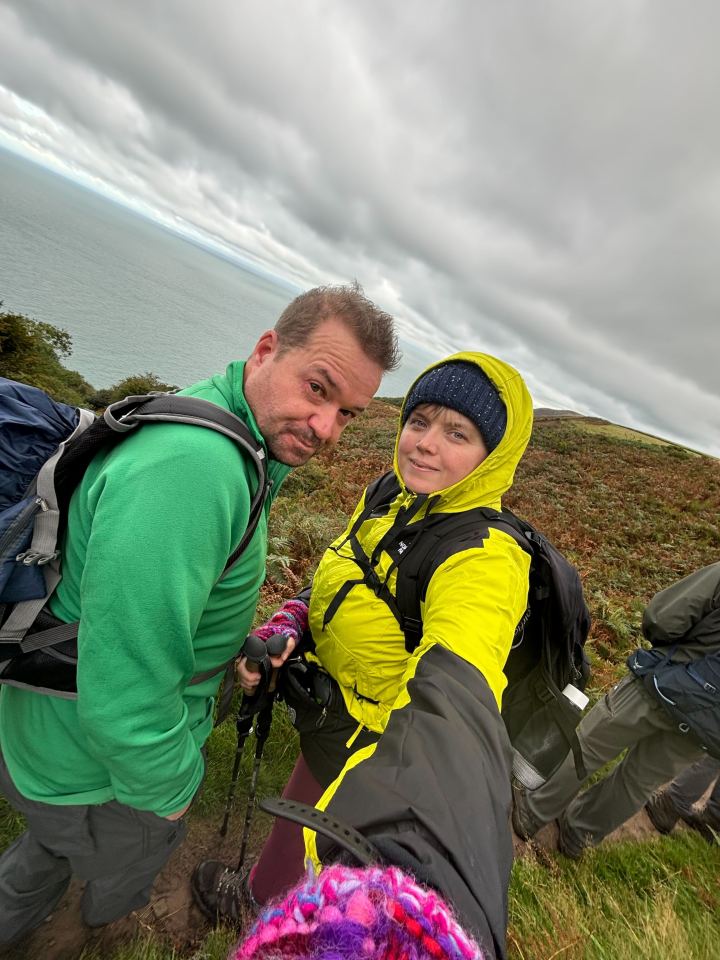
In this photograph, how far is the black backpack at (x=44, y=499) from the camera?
1.42 meters

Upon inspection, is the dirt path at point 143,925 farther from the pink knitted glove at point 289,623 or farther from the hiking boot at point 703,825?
the hiking boot at point 703,825

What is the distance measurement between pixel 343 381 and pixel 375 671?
1446 millimetres

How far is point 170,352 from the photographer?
5584 centimetres

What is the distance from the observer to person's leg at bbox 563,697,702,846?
355 centimetres

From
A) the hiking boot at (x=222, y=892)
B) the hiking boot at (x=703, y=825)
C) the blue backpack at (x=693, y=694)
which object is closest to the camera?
the hiking boot at (x=222, y=892)

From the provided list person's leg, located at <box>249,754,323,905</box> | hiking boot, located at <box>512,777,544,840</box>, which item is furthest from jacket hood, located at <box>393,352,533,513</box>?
hiking boot, located at <box>512,777,544,840</box>

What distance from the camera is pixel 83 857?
1896 mm

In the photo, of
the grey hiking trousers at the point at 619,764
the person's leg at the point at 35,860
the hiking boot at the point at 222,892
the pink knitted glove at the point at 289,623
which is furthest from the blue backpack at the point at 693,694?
the person's leg at the point at 35,860

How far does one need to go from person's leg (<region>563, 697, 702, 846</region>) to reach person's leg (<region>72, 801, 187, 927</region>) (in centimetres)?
371

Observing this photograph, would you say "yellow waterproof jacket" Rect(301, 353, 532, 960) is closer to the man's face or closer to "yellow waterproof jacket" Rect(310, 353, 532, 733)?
"yellow waterproof jacket" Rect(310, 353, 532, 733)

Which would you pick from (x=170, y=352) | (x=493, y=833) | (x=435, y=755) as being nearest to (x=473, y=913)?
(x=493, y=833)

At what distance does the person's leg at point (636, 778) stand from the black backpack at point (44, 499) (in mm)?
4047

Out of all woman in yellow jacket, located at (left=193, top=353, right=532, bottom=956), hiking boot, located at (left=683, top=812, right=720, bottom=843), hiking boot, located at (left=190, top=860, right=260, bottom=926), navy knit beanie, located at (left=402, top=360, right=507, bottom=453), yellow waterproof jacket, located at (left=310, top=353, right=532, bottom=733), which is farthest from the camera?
hiking boot, located at (left=683, top=812, right=720, bottom=843)

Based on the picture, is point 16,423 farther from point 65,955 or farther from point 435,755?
point 65,955
